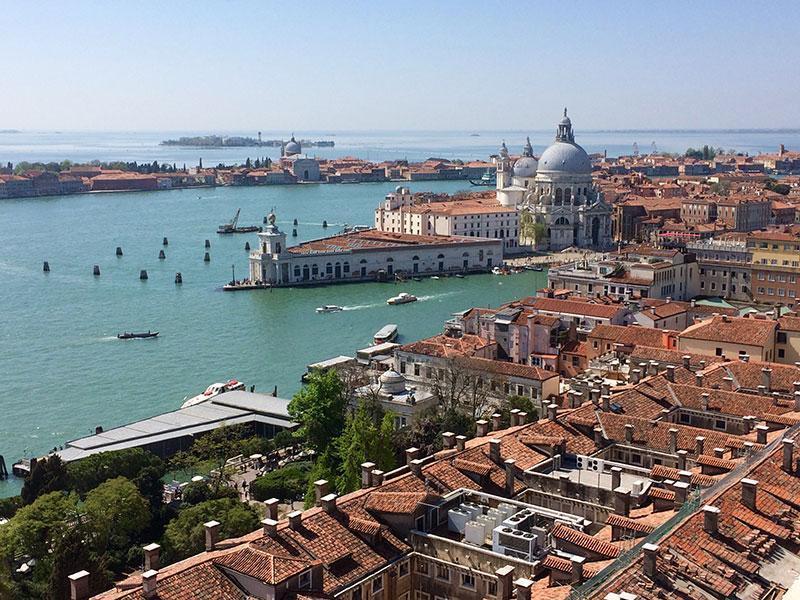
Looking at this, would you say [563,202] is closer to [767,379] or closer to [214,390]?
[214,390]

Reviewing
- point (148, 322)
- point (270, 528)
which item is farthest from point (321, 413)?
point (148, 322)

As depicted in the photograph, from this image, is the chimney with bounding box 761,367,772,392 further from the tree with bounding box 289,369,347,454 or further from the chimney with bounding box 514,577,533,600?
the chimney with bounding box 514,577,533,600

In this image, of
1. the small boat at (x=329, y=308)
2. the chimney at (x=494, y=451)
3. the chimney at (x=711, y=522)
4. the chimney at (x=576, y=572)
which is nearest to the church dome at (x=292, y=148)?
the small boat at (x=329, y=308)

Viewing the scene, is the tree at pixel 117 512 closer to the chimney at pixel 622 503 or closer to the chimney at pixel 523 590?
the chimney at pixel 622 503

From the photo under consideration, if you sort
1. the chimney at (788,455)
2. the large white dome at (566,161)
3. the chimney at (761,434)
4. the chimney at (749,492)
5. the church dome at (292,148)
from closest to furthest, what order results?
the chimney at (749,492)
the chimney at (788,455)
the chimney at (761,434)
the large white dome at (566,161)
the church dome at (292,148)

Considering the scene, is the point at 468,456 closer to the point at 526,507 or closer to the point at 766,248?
the point at 526,507

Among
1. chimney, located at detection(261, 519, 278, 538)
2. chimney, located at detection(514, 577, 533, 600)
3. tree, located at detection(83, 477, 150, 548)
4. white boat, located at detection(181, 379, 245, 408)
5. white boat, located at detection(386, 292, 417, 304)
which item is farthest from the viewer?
white boat, located at detection(386, 292, 417, 304)

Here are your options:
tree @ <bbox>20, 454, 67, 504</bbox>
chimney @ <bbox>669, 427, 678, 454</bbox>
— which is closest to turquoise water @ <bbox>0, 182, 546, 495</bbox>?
tree @ <bbox>20, 454, 67, 504</bbox>
